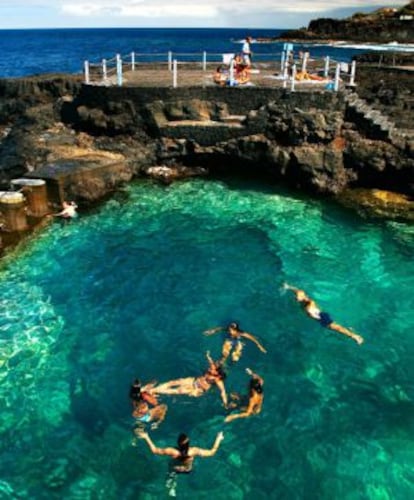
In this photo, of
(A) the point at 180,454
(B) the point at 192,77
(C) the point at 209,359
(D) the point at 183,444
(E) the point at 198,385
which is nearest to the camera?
(D) the point at 183,444

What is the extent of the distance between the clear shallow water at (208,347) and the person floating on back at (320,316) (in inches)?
9.1

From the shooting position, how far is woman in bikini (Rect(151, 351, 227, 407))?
11.5 metres

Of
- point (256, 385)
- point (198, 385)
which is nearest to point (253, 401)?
point (256, 385)

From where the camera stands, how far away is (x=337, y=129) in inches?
892

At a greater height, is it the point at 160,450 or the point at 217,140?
the point at 217,140

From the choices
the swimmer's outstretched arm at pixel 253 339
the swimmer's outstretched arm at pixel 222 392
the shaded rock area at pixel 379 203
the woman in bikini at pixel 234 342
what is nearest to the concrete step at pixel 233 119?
the shaded rock area at pixel 379 203

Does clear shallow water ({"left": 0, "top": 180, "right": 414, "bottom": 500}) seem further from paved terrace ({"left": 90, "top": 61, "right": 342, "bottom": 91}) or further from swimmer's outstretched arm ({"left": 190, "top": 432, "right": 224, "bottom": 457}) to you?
paved terrace ({"left": 90, "top": 61, "right": 342, "bottom": 91})

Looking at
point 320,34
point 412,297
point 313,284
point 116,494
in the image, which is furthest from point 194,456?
point 320,34

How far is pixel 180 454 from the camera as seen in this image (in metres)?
9.64

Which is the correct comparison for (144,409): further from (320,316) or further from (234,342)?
(320,316)

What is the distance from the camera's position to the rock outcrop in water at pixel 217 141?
22047 mm

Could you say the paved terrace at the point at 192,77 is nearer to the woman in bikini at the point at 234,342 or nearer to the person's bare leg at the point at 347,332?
the person's bare leg at the point at 347,332

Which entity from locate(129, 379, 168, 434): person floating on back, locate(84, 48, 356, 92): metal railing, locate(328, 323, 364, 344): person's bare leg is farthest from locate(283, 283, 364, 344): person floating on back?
locate(84, 48, 356, 92): metal railing

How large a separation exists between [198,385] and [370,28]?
291 feet
